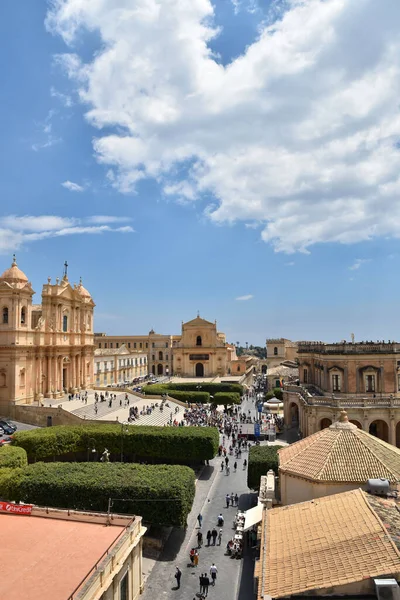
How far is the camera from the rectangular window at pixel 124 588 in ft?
51.7

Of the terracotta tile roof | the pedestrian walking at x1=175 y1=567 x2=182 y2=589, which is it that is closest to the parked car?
the pedestrian walking at x1=175 y1=567 x2=182 y2=589

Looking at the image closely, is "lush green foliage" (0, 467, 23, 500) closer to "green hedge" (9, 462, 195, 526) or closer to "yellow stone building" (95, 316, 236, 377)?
"green hedge" (9, 462, 195, 526)

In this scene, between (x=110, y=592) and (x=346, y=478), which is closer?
(x=110, y=592)

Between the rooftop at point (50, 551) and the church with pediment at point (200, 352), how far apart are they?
2603 inches

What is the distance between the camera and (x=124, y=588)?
16234 millimetres

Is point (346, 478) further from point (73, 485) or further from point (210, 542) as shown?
point (73, 485)

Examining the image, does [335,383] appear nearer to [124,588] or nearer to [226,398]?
[226,398]

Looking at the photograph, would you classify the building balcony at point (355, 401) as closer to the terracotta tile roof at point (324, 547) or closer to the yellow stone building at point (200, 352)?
the terracotta tile roof at point (324, 547)

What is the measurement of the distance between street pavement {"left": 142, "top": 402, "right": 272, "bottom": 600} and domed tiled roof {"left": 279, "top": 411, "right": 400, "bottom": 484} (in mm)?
5783

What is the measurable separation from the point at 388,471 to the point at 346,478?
62.2 inches

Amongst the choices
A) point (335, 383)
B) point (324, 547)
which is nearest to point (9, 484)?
point (324, 547)

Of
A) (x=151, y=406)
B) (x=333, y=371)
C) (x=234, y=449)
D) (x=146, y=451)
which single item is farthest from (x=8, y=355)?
(x=333, y=371)

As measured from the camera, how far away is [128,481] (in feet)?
75.2

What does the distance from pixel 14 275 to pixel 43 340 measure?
8078 mm
